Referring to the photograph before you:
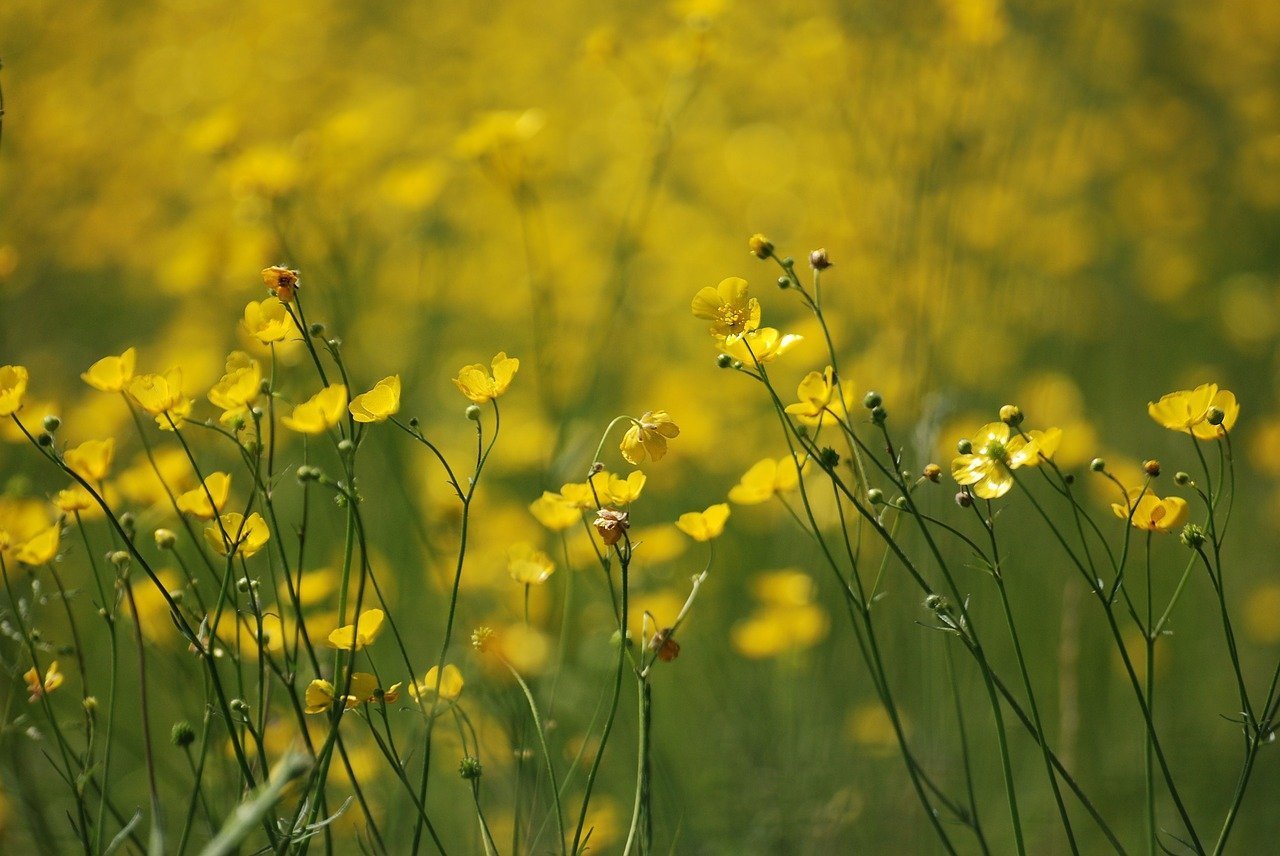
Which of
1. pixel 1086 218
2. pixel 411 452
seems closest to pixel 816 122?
pixel 1086 218

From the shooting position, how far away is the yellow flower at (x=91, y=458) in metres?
1.18

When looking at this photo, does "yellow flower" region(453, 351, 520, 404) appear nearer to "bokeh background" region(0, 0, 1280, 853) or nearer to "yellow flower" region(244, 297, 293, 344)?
"yellow flower" region(244, 297, 293, 344)

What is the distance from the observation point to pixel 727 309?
122 centimetres

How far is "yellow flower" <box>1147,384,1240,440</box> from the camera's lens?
108 centimetres

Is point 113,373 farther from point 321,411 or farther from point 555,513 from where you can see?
point 555,513

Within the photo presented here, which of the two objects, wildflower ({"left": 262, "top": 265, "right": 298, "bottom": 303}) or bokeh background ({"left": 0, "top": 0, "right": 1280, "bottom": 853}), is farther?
bokeh background ({"left": 0, "top": 0, "right": 1280, "bottom": 853})

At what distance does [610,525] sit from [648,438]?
13 centimetres

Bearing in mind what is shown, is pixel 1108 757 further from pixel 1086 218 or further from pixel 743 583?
pixel 1086 218

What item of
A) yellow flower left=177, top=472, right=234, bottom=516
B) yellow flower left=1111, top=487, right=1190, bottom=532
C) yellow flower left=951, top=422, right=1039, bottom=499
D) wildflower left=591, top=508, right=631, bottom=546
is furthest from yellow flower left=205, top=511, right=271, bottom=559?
yellow flower left=1111, top=487, right=1190, bottom=532

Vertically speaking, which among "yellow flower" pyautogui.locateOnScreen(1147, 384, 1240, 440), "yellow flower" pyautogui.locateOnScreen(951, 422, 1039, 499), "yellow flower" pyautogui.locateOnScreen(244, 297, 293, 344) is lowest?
"yellow flower" pyautogui.locateOnScreen(951, 422, 1039, 499)

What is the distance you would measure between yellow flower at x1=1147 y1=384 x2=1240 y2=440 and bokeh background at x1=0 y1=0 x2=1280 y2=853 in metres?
0.32

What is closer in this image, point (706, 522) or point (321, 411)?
point (321, 411)

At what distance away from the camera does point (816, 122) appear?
178 inches

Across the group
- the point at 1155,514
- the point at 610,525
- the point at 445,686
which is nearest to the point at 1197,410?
the point at 1155,514
